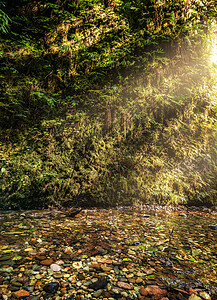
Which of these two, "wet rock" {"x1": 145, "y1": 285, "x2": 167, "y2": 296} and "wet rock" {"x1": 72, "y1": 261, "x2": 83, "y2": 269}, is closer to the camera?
"wet rock" {"x1": 145, "y1": 285, "x2": 167, "y2": 296}

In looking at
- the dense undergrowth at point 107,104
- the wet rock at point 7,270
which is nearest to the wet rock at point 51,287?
the wet rock at point 7,270

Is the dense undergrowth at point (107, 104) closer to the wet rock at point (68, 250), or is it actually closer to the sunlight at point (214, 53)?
the sunlight at point (214, 53)

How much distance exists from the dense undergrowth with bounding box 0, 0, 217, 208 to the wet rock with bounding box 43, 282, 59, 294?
8.75 feet

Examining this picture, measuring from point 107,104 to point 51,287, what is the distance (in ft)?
14.3

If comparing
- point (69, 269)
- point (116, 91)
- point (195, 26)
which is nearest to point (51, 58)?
point (116, 91)

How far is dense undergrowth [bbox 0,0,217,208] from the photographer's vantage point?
4547mm

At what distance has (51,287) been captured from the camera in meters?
1.85

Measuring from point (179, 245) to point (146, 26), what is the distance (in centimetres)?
571

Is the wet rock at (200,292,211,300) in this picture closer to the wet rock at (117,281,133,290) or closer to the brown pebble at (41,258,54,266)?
the wet rock at (117,281,133,290)

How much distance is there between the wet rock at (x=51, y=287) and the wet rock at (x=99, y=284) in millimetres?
381

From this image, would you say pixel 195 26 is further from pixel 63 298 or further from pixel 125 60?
pixel 63 298

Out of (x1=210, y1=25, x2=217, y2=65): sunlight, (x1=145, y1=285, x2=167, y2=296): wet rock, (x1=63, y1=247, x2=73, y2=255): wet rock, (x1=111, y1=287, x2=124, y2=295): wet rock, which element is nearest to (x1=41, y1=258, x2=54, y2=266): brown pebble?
(x1=63, y1=247, x2=73, y2=255): wet rock

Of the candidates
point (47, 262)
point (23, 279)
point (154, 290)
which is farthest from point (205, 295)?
point (23, 279)

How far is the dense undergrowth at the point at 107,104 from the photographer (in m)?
4.55
